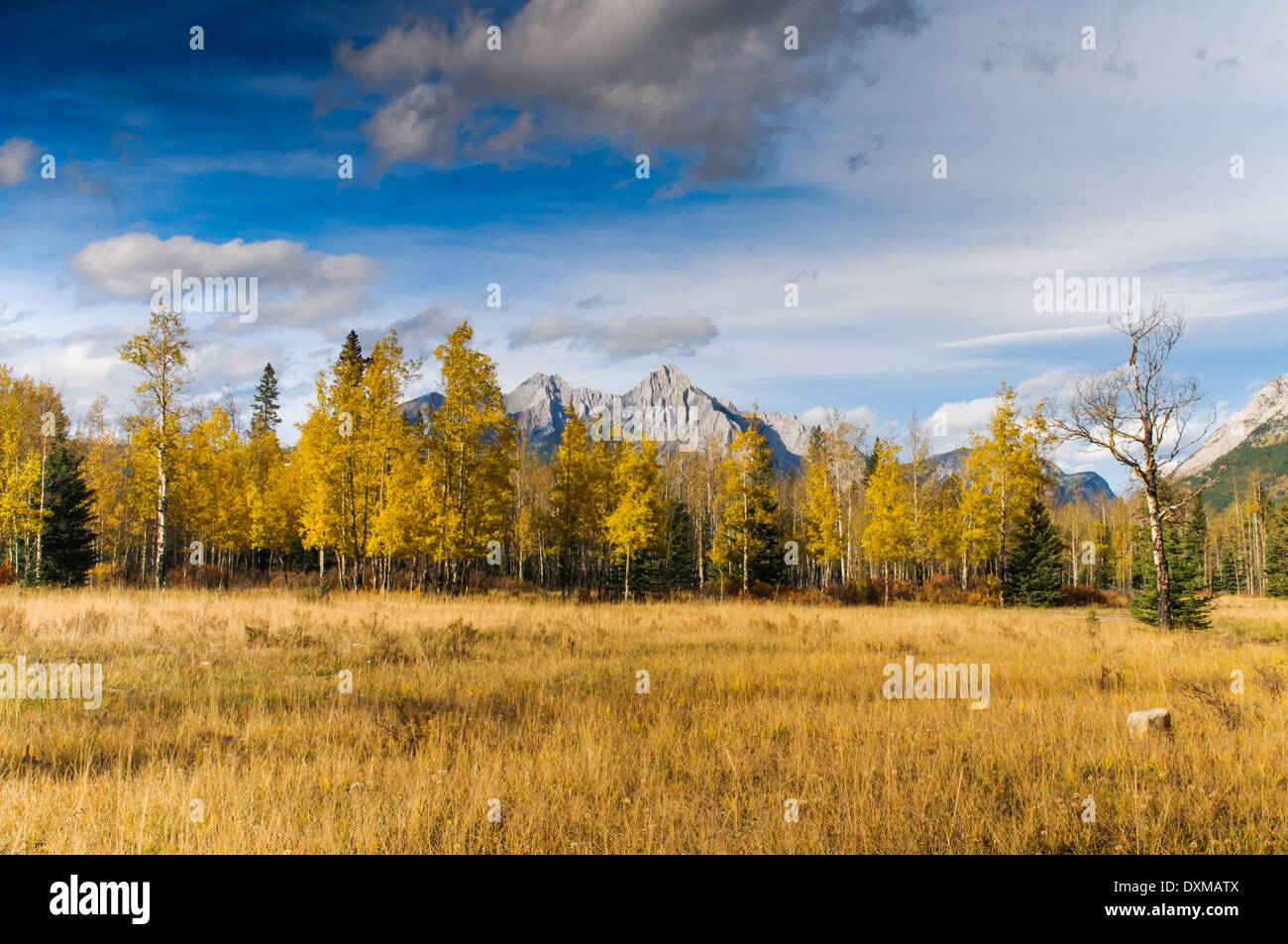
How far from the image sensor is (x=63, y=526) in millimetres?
33562

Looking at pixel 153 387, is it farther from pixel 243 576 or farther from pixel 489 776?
pixel 489 776

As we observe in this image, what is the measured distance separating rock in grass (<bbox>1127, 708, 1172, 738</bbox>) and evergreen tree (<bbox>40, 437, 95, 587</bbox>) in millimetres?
41820

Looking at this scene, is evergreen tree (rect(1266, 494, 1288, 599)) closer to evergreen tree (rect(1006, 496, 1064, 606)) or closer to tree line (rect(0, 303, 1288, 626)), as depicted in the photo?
tree line (rect(0, 303, 1288, 626))

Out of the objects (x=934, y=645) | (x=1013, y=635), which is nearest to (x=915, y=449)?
(x=1013, y=635)

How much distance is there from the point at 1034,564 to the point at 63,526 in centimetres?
A: 5595

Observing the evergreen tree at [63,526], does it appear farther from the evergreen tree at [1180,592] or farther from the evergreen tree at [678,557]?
the evergreen tree at [1180,592]

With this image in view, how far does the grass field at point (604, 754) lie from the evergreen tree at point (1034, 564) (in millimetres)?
29343

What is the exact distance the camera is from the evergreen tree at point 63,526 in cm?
3278

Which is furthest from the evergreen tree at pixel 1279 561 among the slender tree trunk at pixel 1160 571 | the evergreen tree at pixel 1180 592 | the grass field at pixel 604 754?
the grass field at pixel 604 754

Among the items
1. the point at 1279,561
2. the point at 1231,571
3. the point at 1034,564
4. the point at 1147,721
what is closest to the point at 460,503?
the point at 1147,721

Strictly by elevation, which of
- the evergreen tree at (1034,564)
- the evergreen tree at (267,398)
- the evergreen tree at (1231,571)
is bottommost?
the evergreen tree at (1231,571)

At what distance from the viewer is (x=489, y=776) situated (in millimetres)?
5996

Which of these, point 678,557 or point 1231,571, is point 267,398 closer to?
point 678,557
